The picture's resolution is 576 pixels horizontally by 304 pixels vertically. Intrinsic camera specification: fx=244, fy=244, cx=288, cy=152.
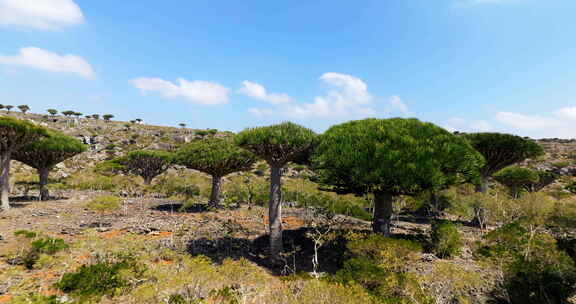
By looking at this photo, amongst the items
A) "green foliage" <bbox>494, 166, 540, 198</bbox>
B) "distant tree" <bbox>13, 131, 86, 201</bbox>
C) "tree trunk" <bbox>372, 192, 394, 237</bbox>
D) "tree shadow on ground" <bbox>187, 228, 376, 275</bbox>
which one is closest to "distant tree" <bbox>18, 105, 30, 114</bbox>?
"distant tree" <bbox>13, 131, 86, 201</bbox>

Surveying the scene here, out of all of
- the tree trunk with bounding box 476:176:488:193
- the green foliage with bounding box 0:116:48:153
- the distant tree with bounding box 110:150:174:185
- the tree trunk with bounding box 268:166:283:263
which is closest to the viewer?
the tree trunk with bounding box 268:166:283:263

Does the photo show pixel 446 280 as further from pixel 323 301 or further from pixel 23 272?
pixel 23 272

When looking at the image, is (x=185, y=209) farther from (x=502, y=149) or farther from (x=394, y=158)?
(x=502, y=149)

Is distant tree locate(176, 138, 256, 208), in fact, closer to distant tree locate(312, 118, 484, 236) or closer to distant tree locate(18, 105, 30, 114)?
distant tree locate(312, 118, 484, 236)

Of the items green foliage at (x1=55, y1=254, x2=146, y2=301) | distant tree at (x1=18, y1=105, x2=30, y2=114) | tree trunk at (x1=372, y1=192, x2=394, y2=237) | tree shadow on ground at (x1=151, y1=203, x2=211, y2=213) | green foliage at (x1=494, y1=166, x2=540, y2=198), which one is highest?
distant tree at (x1=18, y1=105, x2=30, y2=114)

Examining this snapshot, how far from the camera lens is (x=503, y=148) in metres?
18.5

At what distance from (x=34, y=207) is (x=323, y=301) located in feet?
75.2

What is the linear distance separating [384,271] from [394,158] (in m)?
3.61

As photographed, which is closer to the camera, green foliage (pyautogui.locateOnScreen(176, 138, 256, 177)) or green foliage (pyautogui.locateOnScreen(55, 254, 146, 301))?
green foliage (pyautogui.locateOnScreen(55, 254, 146, 301))

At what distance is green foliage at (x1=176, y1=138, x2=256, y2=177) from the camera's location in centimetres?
1716

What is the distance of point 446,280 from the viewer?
747 cm

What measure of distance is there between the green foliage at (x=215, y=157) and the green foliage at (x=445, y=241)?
11.5 meters

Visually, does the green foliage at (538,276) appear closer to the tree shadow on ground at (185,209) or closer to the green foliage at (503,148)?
the green foliage at (503,148)

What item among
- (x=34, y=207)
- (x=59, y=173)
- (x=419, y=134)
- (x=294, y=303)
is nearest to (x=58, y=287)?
(x=294, y=303)
